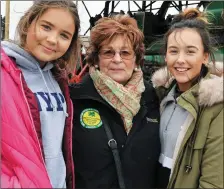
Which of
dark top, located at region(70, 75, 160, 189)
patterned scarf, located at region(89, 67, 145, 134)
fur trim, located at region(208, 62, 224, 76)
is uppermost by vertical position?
fur trim, located at region(208, 62, 224, 76)

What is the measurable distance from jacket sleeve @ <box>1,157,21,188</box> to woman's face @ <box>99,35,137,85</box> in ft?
2.06

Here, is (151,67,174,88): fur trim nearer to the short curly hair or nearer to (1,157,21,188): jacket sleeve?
the short curly hair

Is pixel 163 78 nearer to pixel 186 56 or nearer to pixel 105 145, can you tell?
pixel 186 56

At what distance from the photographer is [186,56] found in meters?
1.30

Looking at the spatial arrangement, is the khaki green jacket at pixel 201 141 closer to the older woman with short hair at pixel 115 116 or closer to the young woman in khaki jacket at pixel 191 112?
the young woman in khaki jacket at pixel 191 112

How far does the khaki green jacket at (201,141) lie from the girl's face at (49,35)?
0.50m

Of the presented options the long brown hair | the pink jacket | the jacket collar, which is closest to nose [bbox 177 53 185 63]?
the jacket collar

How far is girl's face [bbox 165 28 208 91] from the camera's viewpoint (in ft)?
4.27

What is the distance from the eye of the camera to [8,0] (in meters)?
1.67

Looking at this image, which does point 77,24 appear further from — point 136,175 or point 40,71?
point 136,175

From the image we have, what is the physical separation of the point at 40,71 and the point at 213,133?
652mm

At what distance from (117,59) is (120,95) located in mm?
157

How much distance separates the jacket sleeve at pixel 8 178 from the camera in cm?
94

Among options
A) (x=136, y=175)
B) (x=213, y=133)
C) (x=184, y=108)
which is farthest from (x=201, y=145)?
(x=136, y=175)
